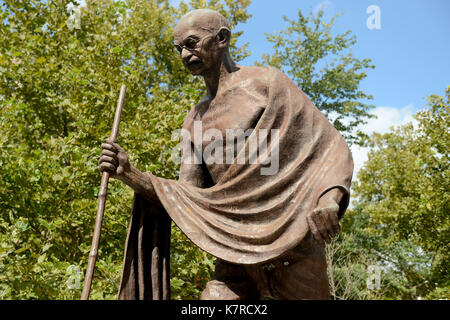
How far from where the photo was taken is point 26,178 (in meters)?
9.57

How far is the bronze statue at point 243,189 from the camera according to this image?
11.1 ft

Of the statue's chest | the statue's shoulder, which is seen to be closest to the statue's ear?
the statue's shoulder

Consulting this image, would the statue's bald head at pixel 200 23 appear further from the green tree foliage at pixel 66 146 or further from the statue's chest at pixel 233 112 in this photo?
the green tree foliage at pixel 66 146

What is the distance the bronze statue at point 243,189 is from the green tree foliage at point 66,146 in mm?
4576

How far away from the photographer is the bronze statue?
11.1 feet

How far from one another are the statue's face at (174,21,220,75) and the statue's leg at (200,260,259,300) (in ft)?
4.88

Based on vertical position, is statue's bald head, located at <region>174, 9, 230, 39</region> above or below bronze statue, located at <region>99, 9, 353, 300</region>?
above

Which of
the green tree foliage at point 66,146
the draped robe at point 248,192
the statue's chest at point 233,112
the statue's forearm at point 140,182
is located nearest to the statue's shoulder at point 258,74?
the draped robe at point 248,192

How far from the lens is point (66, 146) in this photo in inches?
382

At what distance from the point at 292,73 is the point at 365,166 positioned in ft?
18.9

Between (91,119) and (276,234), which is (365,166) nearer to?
(91,119)

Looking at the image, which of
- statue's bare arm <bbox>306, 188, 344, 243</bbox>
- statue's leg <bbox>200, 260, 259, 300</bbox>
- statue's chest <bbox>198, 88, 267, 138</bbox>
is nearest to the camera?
statue's bare arm <bbox>306, 188, 344, 243</bbox>

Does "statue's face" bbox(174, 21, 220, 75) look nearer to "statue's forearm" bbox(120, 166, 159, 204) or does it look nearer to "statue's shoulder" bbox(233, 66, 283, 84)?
"statue's shoulder" bbox(233, 66, 283, 84)

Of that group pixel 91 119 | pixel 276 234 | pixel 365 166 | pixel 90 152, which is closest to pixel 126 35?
pixel 91 119
